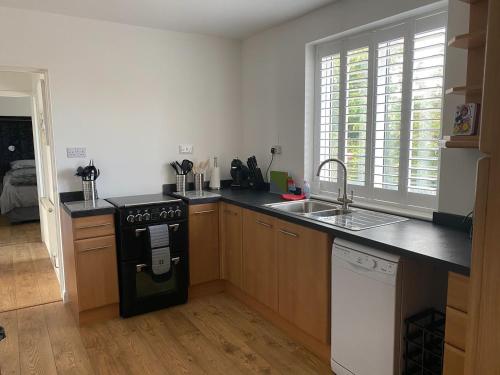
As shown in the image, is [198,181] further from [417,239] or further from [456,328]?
[456,328]

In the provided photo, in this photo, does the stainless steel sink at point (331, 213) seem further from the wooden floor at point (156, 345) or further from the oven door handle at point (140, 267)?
the oven door handle at point (140, 267)

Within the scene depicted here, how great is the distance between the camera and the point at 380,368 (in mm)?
1933

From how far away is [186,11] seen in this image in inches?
118

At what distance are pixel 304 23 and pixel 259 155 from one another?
1272mm

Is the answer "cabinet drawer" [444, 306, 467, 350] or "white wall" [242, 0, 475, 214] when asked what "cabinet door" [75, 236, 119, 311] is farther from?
"cabinet drawer" [444, 306, 467, 350]

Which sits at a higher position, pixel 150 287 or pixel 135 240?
pixel 135 240

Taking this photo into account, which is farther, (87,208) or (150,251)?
(150,251)

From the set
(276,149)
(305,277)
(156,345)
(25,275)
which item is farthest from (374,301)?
(25,275)

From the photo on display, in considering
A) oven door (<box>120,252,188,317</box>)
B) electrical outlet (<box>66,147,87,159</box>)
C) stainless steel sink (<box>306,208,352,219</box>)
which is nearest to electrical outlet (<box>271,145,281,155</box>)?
stainless steel sink (<box>306,208,352,219</box>)

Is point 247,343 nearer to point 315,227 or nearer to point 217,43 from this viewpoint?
point 315,227

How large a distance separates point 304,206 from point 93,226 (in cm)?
162

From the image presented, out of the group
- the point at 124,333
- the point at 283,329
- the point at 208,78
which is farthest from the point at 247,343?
the point at 208,78

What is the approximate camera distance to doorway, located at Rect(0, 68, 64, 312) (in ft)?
11.2


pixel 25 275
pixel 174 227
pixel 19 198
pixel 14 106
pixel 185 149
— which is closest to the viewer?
pixel 174 227
